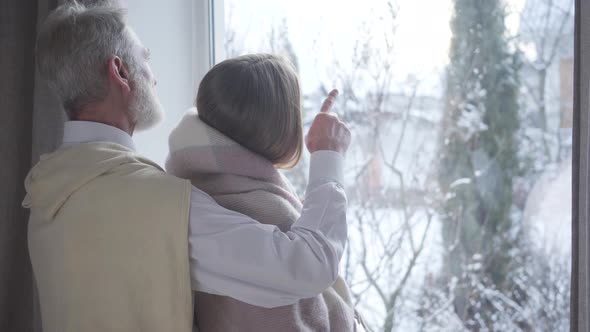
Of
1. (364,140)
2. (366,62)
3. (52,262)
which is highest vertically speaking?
(366,62)

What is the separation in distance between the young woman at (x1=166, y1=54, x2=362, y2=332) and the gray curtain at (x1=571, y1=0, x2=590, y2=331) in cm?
49

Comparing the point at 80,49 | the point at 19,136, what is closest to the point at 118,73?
the point at 80,49

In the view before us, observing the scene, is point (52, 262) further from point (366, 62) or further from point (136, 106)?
point (366, 62)

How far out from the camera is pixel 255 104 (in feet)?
3.98

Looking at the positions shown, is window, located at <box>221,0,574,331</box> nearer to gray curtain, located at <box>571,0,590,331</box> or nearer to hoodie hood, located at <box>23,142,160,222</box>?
gray curtain, located at <box>571,0,590,331</box>

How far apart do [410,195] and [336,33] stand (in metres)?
0.58

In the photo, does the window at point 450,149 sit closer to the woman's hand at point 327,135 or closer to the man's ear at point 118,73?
the woman's hand at point 327,135

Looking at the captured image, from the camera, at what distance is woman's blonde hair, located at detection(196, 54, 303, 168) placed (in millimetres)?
1213

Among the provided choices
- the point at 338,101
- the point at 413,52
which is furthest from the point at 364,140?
the point at 413,52

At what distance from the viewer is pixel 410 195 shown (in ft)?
5.67

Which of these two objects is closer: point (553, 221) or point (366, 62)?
point (553, 221)

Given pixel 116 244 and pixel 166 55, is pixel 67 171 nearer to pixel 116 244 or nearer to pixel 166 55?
pixel 116 244

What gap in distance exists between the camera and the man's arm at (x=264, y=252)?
1.03 metres

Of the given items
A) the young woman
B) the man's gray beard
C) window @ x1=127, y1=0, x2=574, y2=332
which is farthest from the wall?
the young woman
